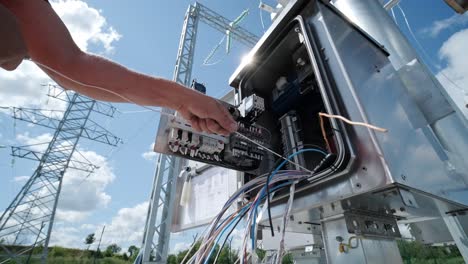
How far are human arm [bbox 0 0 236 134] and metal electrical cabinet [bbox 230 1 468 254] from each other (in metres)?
0.29

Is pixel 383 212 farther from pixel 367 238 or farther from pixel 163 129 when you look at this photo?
pixel 163 129

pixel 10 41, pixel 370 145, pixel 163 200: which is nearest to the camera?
pixel 10 41

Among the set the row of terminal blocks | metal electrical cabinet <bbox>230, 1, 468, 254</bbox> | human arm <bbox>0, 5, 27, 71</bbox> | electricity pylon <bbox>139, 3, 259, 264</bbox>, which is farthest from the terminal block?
electricity pylon <bbox>139, 3, 259, 264</bbox>

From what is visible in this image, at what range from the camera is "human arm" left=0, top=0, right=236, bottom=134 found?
1.19 feet

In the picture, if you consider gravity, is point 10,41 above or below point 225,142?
below

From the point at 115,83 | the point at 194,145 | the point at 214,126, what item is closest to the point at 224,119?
the point at 214,126

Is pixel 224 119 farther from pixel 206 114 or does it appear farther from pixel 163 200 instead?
pixel 163 200

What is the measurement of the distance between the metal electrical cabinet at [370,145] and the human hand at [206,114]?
0.25 meters

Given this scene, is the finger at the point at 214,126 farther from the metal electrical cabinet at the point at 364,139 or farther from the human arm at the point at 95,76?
the metal electrical cabinet at the point at 364,139

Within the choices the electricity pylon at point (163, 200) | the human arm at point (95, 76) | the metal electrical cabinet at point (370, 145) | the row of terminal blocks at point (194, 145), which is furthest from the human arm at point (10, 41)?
the electricity pylon at point (163, 200)

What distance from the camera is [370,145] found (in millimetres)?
436

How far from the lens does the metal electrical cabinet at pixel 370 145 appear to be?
0.43 m

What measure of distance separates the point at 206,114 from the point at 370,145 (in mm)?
384

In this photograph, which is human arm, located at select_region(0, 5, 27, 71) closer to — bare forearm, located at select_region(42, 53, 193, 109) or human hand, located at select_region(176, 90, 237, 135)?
bare forearm, located at select_region(42, 53, 193, 109)
